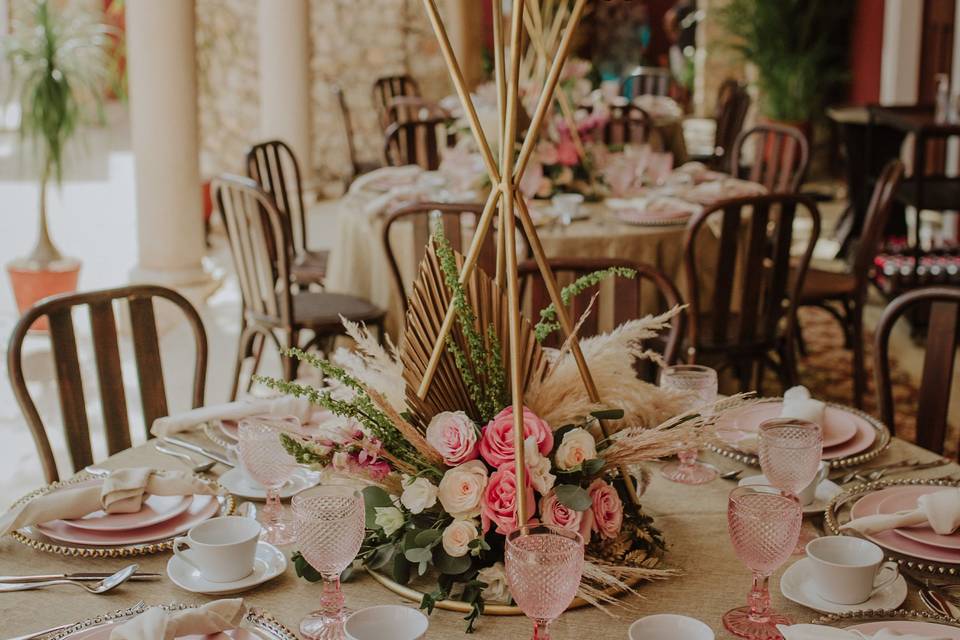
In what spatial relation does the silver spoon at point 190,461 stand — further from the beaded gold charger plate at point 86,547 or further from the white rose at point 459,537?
the white rose at point 459,537

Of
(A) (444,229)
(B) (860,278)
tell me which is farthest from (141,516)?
(B) (860,278)

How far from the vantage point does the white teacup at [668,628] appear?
4.02 feet

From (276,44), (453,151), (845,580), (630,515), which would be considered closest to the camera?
(845,580)

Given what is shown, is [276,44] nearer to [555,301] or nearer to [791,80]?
[791,80]

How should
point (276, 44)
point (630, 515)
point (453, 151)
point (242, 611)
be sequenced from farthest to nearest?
point (276, 44) < point (453, 151) < point (630, 515) < point (242, 611)

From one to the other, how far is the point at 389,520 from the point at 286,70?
679 centimetres

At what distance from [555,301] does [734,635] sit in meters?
0.44

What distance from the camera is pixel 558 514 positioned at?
1.38 m

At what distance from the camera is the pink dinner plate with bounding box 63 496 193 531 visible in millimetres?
1559

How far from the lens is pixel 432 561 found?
4.58 feet

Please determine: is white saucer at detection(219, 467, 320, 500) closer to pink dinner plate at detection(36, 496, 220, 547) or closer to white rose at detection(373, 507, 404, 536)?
pink dinner plate at detection(36, 496, 220, 547)

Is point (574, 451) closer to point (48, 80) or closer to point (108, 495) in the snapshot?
point (108, 495)

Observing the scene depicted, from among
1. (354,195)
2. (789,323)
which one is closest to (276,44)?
(354,195)

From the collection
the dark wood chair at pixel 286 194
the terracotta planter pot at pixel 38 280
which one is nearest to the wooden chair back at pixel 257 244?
the dark wood chair at pixel 286 194
